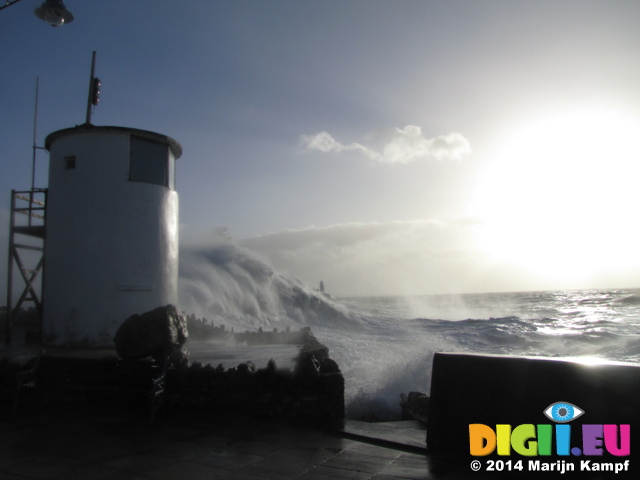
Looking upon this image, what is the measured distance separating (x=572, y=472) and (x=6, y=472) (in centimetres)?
513

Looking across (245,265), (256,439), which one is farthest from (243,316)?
(256,439)

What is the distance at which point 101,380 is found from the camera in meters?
7.23

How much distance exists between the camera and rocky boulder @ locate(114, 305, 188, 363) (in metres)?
8.07

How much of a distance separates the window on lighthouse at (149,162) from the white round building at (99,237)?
0.07 feet

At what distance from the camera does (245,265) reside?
27.8 m

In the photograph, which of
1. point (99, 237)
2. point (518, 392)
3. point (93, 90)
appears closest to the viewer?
point (518, 392)

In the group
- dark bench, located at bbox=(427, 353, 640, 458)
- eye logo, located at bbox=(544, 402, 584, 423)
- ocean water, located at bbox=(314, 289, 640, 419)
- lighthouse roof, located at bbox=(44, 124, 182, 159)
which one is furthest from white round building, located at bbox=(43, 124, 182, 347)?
eye logo, located at bbox=(544, 402, 584, 423)

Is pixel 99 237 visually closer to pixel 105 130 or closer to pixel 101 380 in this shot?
pixel 105 130

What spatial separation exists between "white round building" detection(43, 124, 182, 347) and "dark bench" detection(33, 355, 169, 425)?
2450mm

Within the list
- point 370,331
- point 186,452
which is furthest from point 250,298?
point 186,452

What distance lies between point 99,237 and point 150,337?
2.87m

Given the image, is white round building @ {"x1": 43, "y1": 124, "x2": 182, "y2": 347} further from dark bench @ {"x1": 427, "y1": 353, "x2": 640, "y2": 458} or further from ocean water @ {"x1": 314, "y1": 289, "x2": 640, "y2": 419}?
dark bench @ {"x1": 427, "y1": 353, "x2": 640, "y2": 458}

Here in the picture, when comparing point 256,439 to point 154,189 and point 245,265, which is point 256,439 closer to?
point 154,189

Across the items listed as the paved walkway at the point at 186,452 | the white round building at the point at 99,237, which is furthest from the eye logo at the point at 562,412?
the white round building at the point at 99,237
